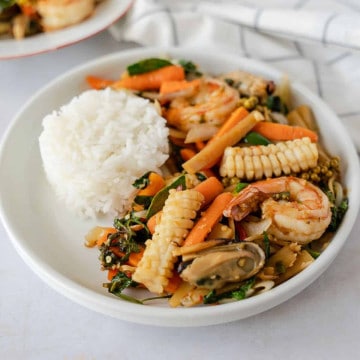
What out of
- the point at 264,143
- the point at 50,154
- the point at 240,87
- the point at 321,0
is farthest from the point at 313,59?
the point at 50,154

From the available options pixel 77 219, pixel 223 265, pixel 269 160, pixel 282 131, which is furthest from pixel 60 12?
pixel 223 265

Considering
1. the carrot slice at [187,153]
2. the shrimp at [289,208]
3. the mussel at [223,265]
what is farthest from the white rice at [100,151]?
the mussel at [223,265]

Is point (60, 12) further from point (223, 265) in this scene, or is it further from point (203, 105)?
point (223, 265)

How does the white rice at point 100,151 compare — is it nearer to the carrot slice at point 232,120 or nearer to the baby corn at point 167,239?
the carrot slice at point 232,120

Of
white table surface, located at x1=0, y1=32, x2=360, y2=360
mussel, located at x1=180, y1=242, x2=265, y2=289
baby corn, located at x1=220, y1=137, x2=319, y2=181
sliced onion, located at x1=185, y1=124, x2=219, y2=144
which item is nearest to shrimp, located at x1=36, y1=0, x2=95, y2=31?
sliced onion, located at x1=185, y1=124, x2=219, y2=144

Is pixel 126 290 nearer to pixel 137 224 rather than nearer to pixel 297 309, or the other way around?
pixel 137 224

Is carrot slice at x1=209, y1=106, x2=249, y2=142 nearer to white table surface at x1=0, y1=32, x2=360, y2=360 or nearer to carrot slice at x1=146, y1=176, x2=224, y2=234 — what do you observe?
carrot slice at x1=146, y1=176, x2=224, y2=234
